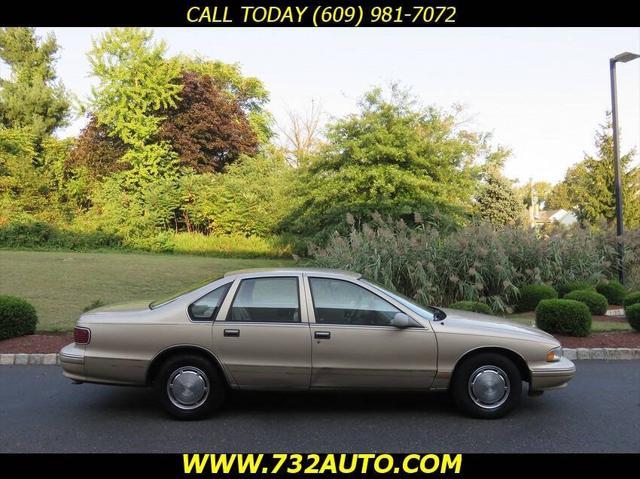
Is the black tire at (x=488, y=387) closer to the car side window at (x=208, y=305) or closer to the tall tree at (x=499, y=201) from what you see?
the car side window at (x=208, y=305)

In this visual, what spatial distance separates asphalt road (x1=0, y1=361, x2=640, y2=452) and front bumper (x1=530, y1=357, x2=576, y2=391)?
1.03ft

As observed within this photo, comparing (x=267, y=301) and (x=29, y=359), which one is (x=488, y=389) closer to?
(x=267, y=301)

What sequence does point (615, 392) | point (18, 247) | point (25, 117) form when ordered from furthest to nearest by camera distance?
point (25, 117) < point (18, 247) < point (615, 392)

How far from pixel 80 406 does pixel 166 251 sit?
72.0ft

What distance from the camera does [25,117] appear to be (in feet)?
113

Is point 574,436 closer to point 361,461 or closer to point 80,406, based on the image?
point 361,461

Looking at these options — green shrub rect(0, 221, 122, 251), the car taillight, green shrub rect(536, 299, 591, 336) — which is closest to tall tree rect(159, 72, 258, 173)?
green shrub rect(0, 221, 122, 251)

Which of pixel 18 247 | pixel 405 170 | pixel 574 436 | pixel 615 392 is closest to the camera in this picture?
pixel 574 436

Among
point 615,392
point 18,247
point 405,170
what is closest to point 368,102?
point 405,170

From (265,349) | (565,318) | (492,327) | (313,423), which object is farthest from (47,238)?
(492,327)

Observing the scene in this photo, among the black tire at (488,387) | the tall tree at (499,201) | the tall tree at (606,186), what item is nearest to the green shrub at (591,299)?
the black tire at (488,387)

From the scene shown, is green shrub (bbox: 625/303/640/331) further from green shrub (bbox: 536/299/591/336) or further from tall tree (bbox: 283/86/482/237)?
tall tree (bbox: 283/86/482/237)

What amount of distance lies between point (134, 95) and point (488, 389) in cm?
2735

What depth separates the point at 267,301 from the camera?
547cm
